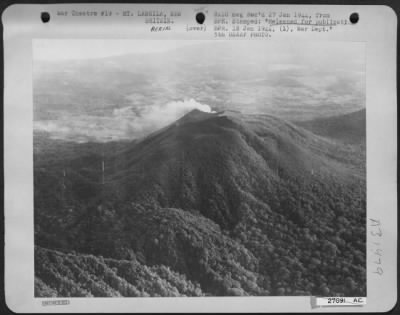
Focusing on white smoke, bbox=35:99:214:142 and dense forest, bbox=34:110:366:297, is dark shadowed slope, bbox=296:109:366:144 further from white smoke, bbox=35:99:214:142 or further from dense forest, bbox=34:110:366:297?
white smoke, bbox=35:99:214:142

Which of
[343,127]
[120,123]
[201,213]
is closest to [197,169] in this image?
[201,213]

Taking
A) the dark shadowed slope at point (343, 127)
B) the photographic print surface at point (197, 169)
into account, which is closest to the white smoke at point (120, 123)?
the photographic print surface at point (197, 169)

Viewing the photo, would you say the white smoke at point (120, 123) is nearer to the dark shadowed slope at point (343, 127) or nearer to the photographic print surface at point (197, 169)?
the photographic print surface at point (197, 169)

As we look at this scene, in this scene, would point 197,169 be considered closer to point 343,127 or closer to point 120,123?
point 120,123

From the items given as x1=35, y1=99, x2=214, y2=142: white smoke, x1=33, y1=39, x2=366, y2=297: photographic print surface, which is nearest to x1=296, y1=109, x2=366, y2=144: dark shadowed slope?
x1=33, y1=39, x2=366, y2=297: photographic print surface

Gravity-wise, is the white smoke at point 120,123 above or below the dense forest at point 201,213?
above

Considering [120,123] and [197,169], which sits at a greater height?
[120,123]

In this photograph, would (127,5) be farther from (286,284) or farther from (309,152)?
(286,284)
